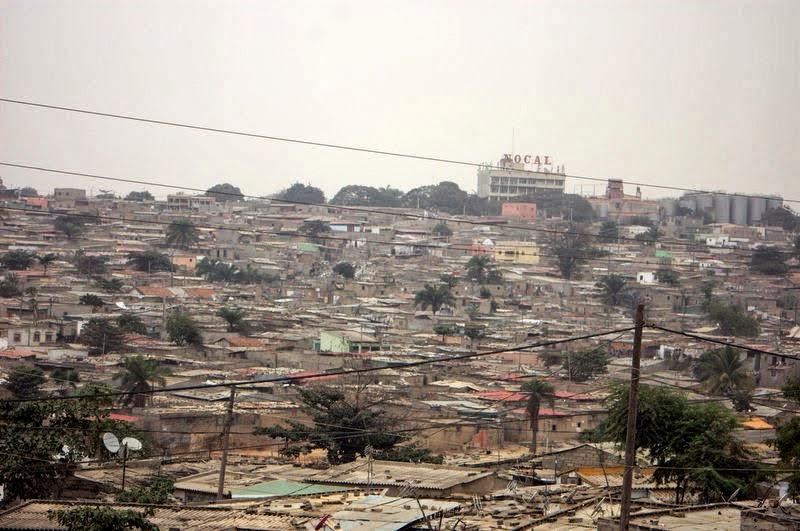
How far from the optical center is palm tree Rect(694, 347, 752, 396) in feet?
68.9

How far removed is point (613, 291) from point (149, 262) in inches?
608

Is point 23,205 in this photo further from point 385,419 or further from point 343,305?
point 385,419

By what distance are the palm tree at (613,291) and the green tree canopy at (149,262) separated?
47.7 ft

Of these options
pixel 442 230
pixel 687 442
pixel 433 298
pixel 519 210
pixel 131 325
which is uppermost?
pixel 519 210

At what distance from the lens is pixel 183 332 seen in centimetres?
2603

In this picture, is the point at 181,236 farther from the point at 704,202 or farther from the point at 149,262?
the point at 704,202

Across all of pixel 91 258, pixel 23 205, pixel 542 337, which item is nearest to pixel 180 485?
pixel 542 337

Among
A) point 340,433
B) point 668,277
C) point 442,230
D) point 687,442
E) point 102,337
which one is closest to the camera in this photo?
point 687,442

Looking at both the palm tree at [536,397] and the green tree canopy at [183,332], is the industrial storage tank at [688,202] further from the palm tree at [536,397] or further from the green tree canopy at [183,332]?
the palm tree at [536,397]

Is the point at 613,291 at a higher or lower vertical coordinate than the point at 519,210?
lower

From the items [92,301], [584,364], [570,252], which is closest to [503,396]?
[584,364]

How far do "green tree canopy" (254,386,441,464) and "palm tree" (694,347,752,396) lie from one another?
7.52 meters

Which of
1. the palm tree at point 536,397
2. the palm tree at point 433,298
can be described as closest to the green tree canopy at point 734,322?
the palm tree at point 433,298

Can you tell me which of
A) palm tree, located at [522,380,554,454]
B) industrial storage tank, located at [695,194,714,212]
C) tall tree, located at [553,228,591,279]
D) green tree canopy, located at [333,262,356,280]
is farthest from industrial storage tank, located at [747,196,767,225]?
palm tree, located at [522,380,554,454]
